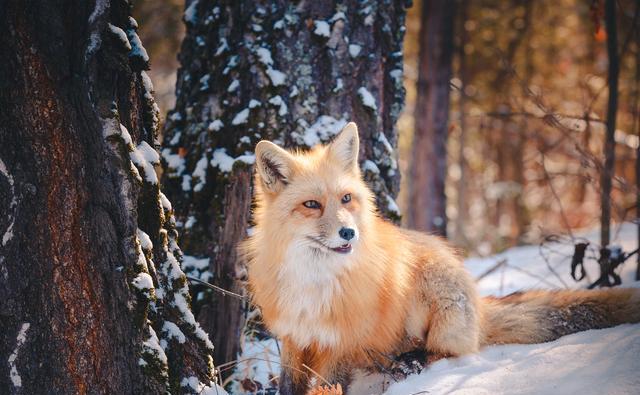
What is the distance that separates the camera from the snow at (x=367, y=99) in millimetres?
4145

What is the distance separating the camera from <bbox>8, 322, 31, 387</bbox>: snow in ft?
7.68

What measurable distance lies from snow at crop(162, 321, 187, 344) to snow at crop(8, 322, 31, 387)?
715mm

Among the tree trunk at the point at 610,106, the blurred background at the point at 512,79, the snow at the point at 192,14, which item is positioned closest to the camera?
the snow at the point at 192,14

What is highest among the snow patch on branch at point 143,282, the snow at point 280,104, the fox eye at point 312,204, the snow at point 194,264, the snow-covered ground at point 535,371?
the snow at point 280,104

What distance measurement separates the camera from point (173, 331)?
286 cm

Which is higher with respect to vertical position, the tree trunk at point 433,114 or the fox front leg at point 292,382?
the tree trunk at point 433,114

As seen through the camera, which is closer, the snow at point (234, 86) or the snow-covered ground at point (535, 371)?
the snow-covered ground at point (535, 371)

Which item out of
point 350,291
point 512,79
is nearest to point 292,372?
point 350,291

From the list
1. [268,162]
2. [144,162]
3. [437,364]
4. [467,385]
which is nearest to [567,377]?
[467,385]

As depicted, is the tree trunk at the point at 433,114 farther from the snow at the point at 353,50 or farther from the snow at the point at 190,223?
the snow at the point at 190,223

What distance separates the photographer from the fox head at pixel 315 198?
325cm

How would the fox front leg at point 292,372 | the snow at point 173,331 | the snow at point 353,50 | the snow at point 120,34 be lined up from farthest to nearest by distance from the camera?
the snow at point 353,50, the fox front leg at point 292,372, the snow at point 173,331, the snow at point 120,34

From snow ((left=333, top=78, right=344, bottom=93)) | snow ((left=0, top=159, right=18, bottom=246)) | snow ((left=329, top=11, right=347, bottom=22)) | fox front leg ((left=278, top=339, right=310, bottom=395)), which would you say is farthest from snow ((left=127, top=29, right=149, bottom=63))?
fox front leg ((left=278, top=339, right=310, bottom=395))

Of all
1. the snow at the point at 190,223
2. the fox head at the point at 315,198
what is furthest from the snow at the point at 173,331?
the snow at the point at 190,223
